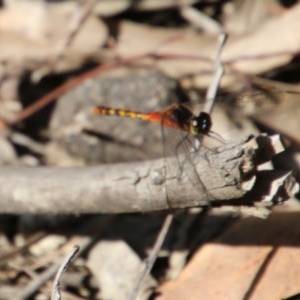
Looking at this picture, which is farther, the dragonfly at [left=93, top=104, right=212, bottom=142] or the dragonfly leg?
the dragonfly at [left=93, top=104, right=212, bottom=142]

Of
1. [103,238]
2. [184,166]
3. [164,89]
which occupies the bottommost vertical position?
[103,238]

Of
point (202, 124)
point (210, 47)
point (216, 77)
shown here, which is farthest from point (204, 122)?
point (210, 47)

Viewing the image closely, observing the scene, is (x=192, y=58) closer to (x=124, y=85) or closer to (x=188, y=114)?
(x=124, y=85)

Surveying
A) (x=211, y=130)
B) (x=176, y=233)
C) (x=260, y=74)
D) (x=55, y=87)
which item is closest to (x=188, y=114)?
(x=211, y=130)

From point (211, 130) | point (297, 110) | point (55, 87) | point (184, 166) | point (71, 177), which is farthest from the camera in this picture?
point (55, 87)

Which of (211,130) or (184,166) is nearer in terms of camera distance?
(184,166)

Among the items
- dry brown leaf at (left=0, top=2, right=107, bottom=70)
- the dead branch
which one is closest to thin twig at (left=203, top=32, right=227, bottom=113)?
the dead branch

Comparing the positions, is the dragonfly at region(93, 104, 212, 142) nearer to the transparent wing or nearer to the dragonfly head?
the dragonfly head

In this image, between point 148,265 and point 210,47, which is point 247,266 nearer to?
point 148,265
